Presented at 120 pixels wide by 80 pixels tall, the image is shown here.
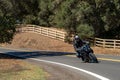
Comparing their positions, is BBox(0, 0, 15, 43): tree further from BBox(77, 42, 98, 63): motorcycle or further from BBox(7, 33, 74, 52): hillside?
BBox(7, 33, 74, 52): hillside

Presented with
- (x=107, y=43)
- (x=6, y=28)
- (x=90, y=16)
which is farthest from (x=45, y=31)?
(x=6, y=28)

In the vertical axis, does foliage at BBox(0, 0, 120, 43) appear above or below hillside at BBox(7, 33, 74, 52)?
above

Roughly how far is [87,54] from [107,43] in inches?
715

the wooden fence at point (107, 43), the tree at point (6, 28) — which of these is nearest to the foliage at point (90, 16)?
the wooden fence at point (107, 43)

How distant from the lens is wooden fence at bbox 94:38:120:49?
39094 millimetres

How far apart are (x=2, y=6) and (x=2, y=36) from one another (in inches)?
202

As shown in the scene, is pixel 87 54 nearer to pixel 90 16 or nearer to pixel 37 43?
pixel 90 16

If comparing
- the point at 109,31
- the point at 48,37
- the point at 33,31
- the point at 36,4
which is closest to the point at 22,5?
the point at 36,4

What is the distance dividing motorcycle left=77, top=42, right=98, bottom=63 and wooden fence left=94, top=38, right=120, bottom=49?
1648 cm

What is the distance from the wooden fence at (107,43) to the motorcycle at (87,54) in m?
16.5

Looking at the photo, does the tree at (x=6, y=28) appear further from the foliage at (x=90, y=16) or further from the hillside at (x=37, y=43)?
→ the hillside at (x=37, y=43)

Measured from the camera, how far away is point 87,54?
22.4 meters

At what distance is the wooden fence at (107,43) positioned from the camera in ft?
128

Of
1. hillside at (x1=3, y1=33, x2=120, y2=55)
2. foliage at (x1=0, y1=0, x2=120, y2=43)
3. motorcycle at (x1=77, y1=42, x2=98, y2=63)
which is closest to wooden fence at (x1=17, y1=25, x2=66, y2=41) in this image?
hillside at (x1=3, y1=33, x2=120, y2=55)
